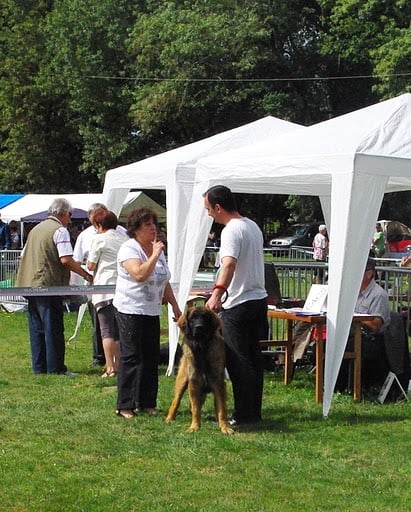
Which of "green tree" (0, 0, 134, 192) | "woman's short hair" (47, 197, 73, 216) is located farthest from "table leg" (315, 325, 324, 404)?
"green tree" (0, 0, 134, 192)

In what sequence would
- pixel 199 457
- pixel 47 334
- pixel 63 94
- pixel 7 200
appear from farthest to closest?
pixel 63 94
pixel 7 200
pixel 47 334
pixel 199 457

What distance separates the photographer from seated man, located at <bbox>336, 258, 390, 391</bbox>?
8.06 metres

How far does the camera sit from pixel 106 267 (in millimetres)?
9211

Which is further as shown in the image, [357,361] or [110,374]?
[110,374]

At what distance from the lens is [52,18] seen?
40.2 metres

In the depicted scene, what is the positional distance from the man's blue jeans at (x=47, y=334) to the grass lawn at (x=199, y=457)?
0.82m

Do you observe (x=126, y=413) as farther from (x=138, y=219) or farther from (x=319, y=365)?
(x=319, y=365)

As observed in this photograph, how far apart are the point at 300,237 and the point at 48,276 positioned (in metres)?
26.9

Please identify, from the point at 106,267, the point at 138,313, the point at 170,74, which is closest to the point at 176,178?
the point at 106,267

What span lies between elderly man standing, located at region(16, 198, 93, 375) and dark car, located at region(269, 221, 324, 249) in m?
25.3

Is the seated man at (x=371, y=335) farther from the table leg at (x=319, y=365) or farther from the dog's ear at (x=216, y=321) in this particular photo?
the dog's ear at (x=216, y=321)

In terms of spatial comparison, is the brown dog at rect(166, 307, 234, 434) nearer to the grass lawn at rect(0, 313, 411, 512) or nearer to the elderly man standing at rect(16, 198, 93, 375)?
the grass lawn at rect(0, 313, 411, 512)

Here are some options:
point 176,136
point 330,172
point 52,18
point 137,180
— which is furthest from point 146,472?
point 52,18

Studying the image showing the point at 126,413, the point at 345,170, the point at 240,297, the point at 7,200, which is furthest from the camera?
the point at 7,200
